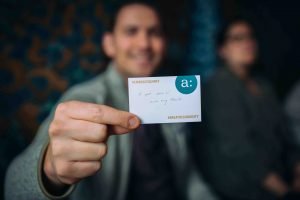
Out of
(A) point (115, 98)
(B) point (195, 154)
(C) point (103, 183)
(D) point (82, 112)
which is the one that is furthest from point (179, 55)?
(D) point (82, 112)

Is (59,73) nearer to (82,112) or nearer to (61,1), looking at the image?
(61,1)

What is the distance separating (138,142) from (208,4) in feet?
2.10

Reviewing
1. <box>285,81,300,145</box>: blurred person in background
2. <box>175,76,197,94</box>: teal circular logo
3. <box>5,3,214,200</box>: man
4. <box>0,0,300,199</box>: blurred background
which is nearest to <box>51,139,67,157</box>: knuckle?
<box>5,3,214,200</box>: man

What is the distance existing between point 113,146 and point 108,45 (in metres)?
0.28

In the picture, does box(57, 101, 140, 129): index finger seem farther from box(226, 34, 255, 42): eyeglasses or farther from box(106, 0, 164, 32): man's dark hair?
box(226, 34, 255, 42): eyeglasses

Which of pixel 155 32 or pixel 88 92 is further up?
pixel 155 32

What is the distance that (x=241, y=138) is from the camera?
2.65 feet

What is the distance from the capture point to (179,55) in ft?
3.26

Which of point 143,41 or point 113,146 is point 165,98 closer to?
point 113,146

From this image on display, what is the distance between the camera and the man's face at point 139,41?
2.19ft

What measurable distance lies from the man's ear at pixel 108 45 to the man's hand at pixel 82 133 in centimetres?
40

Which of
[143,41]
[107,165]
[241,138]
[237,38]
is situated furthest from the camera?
[237,38]

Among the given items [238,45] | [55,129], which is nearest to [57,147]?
[55,129]

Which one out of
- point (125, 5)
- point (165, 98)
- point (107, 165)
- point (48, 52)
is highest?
point (125, 5)
